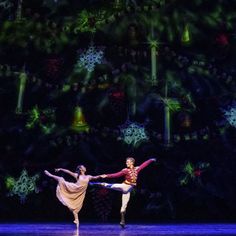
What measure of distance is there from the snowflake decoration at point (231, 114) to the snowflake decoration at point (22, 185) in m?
3.79

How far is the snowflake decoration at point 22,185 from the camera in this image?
38.5ft

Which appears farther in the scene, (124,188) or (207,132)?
(207,132)

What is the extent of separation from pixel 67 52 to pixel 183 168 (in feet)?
10.4

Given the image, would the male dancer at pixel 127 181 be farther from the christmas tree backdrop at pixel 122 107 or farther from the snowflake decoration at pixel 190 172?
the snowflake decoration at pixel 190 172

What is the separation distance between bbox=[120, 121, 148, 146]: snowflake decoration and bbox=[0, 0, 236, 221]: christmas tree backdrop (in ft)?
0.07

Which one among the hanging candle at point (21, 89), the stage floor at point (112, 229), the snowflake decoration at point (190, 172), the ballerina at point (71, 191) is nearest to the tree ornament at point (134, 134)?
the snowflake decoration at point (190, 172)

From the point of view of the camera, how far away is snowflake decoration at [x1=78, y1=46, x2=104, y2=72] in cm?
1188

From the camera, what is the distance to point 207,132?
38.8 feet

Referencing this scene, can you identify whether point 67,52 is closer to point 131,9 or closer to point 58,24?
point 58,24

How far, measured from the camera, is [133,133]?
11719 millimetres

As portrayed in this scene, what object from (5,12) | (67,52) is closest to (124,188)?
(67,52)

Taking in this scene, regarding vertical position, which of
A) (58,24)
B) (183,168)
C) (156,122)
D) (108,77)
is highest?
(58,24)

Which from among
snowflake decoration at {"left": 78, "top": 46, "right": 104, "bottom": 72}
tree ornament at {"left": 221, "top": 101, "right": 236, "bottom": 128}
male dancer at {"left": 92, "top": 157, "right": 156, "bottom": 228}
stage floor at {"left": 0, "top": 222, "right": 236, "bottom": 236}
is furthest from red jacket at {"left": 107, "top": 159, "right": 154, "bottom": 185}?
snowflake decoration at {"left": 78, "top": 46, "right": 104, "bottom": 72}

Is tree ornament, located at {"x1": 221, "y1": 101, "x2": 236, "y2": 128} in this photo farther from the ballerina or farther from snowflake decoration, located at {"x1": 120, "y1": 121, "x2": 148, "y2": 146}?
the ballerina
